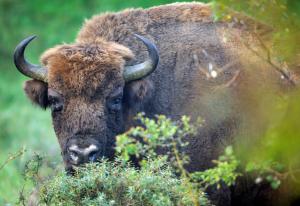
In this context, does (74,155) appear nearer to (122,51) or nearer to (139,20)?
(122,51)

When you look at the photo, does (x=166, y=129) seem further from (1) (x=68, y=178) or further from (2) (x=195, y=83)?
(2) (x=195, y=83)

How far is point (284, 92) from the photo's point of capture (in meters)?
9.42

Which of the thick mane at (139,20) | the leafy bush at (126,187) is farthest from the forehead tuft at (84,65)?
the leafy bush at (126,187)

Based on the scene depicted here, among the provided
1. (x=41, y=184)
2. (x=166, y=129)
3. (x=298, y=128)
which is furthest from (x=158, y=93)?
(x=298, y=128)

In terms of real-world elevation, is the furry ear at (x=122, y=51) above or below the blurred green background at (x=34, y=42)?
above

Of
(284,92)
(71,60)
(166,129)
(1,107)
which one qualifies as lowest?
(1,107)

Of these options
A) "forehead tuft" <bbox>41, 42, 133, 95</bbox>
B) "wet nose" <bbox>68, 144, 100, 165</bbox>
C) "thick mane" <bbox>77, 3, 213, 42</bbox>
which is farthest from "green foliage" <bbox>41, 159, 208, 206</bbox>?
"thick mane" <bbox>77, 3, 213, 42</bbox>

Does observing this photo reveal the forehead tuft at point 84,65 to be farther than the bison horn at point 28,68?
No

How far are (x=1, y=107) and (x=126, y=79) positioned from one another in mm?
9749

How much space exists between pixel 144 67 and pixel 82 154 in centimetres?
112

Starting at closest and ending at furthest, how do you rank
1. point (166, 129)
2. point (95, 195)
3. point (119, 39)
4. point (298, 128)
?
point (298, 128) < point (166, 129) < point (95, 195) < point (119, 39)

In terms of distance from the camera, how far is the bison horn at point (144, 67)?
9.15 metres

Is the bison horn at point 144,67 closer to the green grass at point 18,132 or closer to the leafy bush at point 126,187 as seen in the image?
the leafy bush at point 126,187

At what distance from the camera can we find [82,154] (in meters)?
8.67
